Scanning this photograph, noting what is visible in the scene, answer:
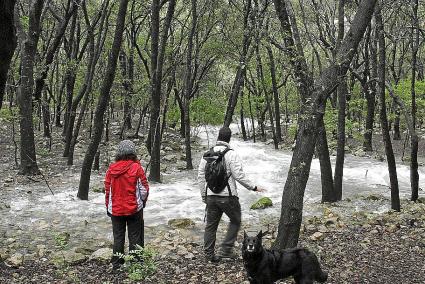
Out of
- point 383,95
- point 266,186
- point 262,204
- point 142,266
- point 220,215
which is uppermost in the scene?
point 383,95

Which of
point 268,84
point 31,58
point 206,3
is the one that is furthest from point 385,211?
point 268,84

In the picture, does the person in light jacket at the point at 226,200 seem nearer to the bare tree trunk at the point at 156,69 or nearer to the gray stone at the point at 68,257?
the gray stone at the point at 68,257

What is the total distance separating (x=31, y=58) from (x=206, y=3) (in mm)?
8765

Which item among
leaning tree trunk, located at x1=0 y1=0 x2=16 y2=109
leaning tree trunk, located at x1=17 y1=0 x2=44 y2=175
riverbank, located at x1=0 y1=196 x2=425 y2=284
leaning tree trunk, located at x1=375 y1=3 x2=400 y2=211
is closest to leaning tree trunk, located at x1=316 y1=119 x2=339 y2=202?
leaning tree trunk, located at x1=375 y1=3 x2=400 y2=211

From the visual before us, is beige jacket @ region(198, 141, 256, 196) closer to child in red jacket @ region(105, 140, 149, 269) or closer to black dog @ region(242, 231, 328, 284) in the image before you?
child in red jacket @ region(105, 140, 149, 269)

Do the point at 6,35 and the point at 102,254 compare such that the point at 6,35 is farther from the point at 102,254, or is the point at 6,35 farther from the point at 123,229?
the point at 102,254

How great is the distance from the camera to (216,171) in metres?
6.20

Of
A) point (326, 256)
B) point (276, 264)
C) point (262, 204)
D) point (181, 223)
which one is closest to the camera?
point (276, 264)

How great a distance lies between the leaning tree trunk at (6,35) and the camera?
2939mm

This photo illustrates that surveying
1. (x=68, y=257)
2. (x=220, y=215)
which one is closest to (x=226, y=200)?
(x=220, y=215)

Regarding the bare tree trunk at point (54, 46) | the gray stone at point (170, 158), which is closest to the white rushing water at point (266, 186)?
the gray stone at point (170, 158)

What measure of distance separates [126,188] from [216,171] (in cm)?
127

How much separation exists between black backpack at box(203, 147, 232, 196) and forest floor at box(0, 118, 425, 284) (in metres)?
1.18

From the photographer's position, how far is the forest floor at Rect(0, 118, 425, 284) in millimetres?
5859
